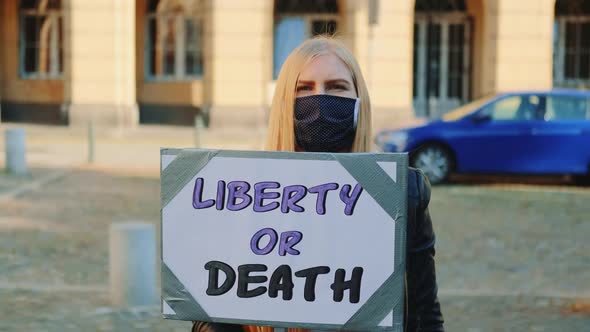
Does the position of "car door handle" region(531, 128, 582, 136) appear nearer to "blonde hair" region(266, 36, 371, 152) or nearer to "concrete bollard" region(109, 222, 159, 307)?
"concrete bollard" region(109, 222, 159, 307)

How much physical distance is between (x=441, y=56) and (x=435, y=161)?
11.1 meters

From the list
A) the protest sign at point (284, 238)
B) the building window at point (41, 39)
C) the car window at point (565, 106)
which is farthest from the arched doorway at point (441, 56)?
the protest sign at point (284, 238)

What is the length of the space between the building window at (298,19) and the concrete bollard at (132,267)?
61.3ft

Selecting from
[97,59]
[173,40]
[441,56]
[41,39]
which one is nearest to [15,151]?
[97,59]

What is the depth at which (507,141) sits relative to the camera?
15.9 m

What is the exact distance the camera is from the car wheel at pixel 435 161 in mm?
15883

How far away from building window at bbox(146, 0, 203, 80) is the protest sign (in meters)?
24.0

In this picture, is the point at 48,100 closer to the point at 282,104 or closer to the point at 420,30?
the point at 420,30

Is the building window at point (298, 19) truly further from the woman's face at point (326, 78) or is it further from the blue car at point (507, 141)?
the woman's face at point (326, 78)

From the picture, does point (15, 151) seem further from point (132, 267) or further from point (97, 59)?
Result: point (97, 59)

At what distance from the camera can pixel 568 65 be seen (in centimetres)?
2661

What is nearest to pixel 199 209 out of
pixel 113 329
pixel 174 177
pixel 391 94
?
pixel 174 177

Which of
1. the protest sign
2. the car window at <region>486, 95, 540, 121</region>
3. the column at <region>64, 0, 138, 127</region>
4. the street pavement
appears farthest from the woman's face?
the column at <region>64, 0, 138, 127</region>

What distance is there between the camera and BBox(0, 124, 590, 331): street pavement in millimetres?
7121
